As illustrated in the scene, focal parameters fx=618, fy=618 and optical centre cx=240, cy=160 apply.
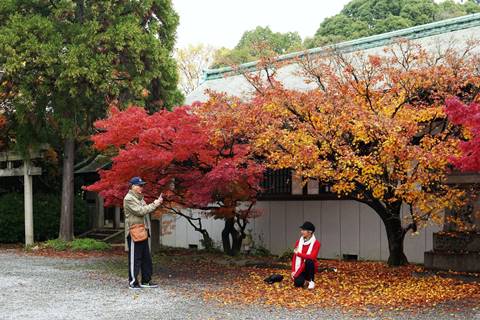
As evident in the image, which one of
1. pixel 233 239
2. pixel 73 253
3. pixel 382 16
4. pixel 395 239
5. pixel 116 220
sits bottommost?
pixel 73 253

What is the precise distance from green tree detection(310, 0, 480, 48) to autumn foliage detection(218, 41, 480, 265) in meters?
23.5

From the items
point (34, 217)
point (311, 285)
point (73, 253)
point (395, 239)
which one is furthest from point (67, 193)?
point (311, 285)

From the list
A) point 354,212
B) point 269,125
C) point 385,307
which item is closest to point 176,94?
point 354,212

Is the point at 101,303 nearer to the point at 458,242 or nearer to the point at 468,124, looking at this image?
the point at 468,124

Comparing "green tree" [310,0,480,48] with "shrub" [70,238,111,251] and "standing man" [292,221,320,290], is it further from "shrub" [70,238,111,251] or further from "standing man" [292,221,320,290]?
"standing man" [292,221,320,290]

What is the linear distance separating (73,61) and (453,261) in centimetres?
1100

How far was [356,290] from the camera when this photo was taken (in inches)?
386

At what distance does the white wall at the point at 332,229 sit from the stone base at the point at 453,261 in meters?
2.36

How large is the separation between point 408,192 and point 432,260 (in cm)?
196

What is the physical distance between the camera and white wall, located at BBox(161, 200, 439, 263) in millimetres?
14328

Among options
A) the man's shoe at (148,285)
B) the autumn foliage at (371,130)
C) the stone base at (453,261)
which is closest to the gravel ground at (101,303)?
the man's shoe at (148,285)

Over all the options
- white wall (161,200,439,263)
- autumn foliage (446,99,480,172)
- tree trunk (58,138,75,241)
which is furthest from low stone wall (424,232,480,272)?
tree trunk (58,138,75,241)

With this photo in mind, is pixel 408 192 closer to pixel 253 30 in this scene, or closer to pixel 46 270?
pixel 46 270

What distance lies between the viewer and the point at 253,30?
43969mm
